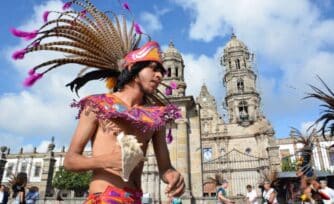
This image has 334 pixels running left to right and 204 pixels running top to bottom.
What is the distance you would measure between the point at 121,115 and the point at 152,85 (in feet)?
1.32

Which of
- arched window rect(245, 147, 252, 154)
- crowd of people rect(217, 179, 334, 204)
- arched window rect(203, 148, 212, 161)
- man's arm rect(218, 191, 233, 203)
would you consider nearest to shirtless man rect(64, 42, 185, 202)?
crowd of people rect(217, 179, 334, 204)

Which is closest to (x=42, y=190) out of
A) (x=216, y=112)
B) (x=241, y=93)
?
(x=216, y=112)

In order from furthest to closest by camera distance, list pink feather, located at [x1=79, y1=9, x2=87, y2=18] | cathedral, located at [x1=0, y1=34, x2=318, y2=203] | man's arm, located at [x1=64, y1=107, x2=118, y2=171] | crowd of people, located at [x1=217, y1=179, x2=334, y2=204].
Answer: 1. cathedral, located at [x1=0, y1=34, x2=318, y2=203]
2. crowd of people, located at [x1=217, y1=179, x2=334, y2=204]
3. pink feather, located at [x1=79, y1=9, x2=87, y2=18]
4. man's arm, located at [x1=64, y1=107, x2=118, y2=171]

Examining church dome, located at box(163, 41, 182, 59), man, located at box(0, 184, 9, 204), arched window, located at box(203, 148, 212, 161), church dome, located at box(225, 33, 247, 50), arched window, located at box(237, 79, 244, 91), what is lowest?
man, located at box(0, 184, 9, 204)

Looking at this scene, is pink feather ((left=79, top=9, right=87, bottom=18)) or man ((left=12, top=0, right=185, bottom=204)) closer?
→ man ((left=12, top=0, right=185, bottom=204))

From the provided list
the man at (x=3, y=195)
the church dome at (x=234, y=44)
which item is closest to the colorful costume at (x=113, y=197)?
the man at (x=3, y=195)

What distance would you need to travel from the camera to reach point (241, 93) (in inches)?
2014

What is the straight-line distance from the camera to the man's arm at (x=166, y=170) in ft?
6.35

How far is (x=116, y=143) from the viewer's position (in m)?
1.84

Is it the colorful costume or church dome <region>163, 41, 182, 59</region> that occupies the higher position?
church dome <region>163, 41, 182, 59</region>

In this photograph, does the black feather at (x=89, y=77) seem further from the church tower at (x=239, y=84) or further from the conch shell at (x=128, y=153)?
the church tower at (x=239, y=84)

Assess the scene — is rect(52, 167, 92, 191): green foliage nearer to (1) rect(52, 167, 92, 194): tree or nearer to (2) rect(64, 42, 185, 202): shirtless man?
(1) rect(52, 167, 92, 194): tree

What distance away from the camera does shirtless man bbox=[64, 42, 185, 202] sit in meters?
1.77

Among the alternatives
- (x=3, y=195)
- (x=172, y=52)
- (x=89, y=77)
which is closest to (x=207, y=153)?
(x=172, y=52)
